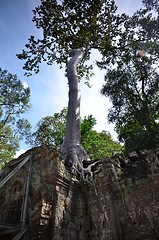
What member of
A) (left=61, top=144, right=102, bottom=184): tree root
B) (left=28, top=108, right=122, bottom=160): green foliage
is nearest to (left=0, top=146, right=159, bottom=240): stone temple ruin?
(left=61, top=144, right=102, bottom=184): tree root

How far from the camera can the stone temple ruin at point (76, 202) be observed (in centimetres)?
370

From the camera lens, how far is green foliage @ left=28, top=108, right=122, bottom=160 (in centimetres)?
1345

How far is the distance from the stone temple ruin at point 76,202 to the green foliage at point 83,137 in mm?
8345

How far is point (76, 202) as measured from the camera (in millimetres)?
4621

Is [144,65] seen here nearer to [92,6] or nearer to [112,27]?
[112,27]

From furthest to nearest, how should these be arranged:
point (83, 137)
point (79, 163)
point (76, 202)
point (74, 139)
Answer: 1. point (83, 137)
2. point (74, 139)
3. point (79, 163)
4. point (76, 202)

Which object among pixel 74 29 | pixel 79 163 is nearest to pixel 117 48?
pixel 74 29

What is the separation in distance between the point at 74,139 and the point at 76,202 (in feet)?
8.36

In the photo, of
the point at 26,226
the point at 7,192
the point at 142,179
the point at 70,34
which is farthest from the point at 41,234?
the point at 70,34

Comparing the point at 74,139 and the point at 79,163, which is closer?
the point at 79,163

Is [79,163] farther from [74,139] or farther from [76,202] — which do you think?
[76,202]

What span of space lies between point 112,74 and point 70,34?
13.7ft

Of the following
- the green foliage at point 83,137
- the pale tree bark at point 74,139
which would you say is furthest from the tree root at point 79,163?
the green foliage at point 83,137

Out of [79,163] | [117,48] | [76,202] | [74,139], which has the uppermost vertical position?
[117,48]
